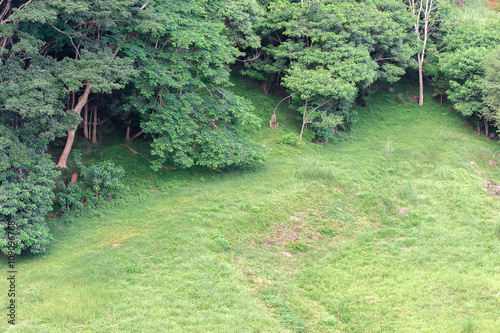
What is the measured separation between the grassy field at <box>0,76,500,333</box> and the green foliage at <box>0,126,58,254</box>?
28.5 inches

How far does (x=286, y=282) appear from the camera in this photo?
13656 millimetres

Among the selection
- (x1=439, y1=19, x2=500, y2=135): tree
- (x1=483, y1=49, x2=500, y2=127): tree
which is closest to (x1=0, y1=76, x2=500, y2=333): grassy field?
(x1=483, y1=49, x2=500, y2=127): tree

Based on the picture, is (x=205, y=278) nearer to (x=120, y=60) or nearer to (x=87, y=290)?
(x=87, y=290)

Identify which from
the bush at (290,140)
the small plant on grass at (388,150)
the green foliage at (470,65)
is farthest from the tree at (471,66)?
the bush at (290,140)

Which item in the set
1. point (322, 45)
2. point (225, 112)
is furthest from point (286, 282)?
point (322, 45)

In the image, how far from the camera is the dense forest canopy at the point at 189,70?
13688 mm

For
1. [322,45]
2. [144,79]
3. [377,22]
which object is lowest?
[144,79]

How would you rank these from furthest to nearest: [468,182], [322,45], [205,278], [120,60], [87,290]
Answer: [322,45]
[468,182]
[120,60]
[205,278]
[87,290]

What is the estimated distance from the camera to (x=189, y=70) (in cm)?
1994

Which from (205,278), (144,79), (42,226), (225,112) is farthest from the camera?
(225,112)

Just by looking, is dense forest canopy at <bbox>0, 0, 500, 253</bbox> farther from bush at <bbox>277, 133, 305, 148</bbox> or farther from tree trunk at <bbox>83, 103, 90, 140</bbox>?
bush at <bbox>277, 133, 305, 148</bbox>

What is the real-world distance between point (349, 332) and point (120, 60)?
11.3 meters

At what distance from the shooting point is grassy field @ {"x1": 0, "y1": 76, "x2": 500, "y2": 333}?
11.2m

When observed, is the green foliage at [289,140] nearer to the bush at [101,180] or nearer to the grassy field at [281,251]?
the grassy field at [281,251]
